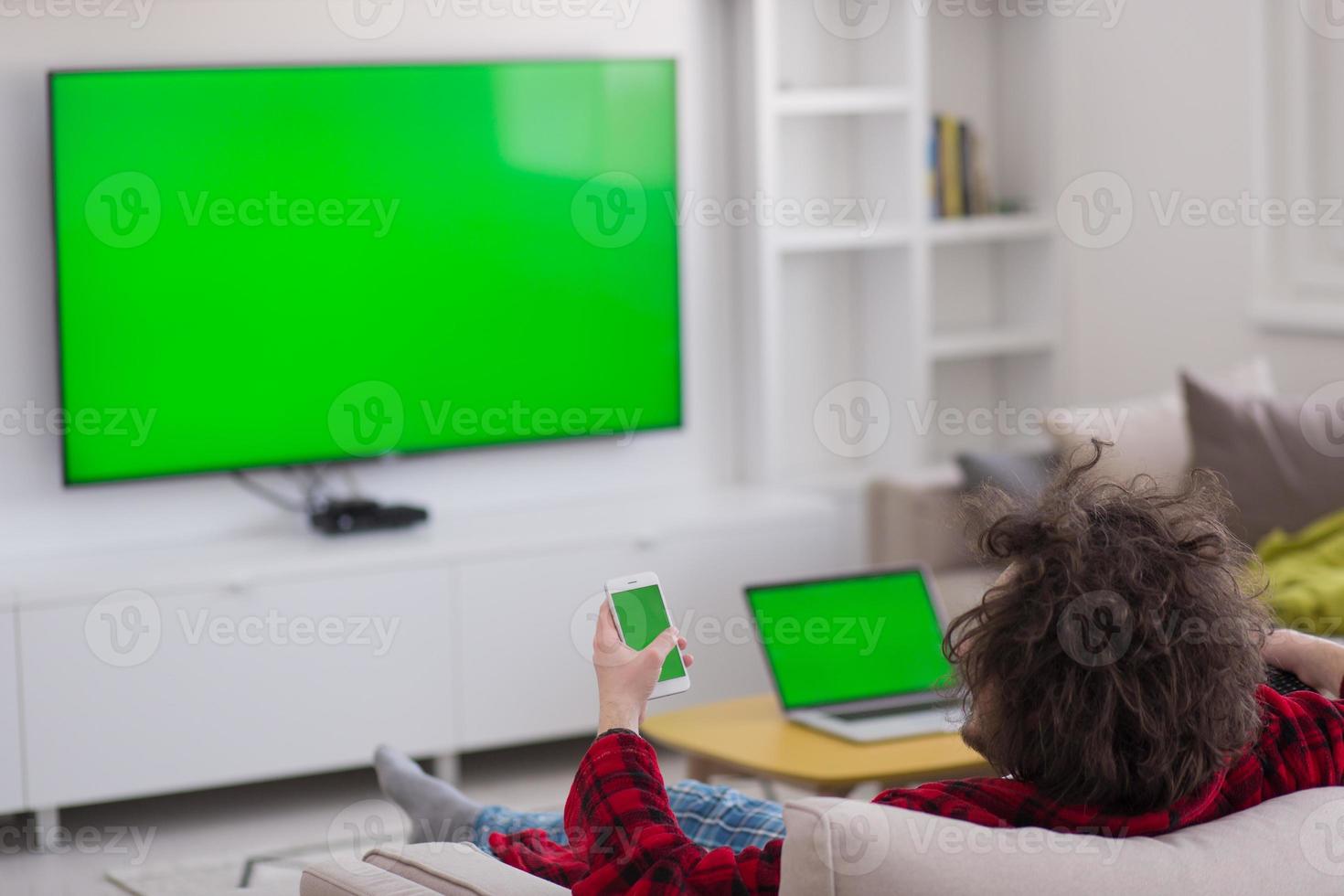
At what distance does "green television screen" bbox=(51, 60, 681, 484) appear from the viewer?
12.8 feet

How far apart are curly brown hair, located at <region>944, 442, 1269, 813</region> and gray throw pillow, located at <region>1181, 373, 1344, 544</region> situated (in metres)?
2.37

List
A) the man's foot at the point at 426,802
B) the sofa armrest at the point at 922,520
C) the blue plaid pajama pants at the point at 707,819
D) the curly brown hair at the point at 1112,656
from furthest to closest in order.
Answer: the sofa armrest at the point at 922,520 < the man's foot at the point at 426,802 < the blue plaid pajama pants at the point at 707,819 < the curly brown hair at the point at 1112,656

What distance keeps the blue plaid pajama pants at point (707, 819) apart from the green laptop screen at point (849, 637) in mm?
768

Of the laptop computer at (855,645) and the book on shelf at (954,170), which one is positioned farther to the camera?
the book on shelf at (954,170)

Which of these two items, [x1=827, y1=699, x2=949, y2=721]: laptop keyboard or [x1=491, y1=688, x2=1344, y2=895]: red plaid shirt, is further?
[x1=827, y1=699, x2=949, y2=721]: laptop keyboard

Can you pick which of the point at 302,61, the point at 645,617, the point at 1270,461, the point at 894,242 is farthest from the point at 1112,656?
the point at 894,242

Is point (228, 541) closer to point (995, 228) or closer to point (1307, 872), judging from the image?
point (995, 228)

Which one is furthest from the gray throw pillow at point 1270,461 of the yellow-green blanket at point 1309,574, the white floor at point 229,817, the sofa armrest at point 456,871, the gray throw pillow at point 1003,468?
the sofa armrest at point 456,871

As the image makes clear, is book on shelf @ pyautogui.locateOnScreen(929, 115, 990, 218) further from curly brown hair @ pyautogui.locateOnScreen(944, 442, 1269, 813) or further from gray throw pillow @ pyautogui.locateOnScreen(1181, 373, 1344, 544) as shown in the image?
curly brown hair @ pyautogui.locateOnScreen(944, 442, 1269, 813)

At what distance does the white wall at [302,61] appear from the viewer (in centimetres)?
387

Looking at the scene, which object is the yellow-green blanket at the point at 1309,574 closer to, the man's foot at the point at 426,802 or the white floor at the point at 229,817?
the white floor at the point at 229,817

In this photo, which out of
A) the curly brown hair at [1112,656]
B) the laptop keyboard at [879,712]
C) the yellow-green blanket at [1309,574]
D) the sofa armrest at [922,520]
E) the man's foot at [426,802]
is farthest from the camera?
the sofa armrest at [922,520]

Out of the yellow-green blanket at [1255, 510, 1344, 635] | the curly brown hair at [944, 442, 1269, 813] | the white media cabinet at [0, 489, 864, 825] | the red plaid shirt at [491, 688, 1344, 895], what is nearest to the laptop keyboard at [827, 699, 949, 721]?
the yellow-green blanket at [1255, 510, 1344, 635]

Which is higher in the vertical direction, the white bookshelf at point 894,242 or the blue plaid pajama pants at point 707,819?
the white bookshelf at point 894,242
